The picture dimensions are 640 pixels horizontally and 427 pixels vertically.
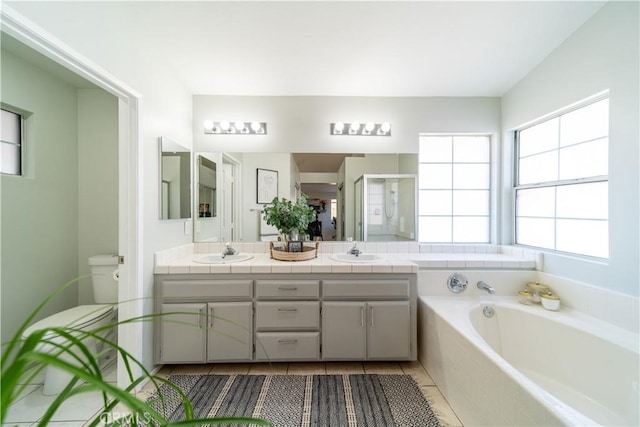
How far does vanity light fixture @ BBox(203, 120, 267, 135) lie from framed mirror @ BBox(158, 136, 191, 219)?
0.32 metres

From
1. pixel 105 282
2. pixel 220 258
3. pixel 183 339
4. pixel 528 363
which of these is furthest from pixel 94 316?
pixel 528 363

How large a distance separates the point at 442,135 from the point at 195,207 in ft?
8.43

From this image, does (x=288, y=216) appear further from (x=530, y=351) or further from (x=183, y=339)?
(x=530, y=351)

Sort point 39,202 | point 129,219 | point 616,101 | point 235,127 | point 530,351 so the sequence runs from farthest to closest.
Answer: point 235,127, point 39,202, point 530,351, point 129,219, point 616,101

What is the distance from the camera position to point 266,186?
8.27 feet

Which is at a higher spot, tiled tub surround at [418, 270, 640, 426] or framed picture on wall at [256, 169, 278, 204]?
framed picture on wall at [256, 169, 278, 204]

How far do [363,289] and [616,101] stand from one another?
198 cm

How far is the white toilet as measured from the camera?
66.1 inches

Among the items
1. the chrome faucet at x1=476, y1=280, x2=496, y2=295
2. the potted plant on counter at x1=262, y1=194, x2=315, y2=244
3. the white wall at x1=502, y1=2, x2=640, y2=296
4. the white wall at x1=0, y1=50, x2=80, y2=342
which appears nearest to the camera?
the white wall at x1=502, y1=2, x2=640, y2=296

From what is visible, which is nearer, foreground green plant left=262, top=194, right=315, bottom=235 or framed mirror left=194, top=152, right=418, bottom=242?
foreground green plant left=262, top=194, right=315, bottom=235

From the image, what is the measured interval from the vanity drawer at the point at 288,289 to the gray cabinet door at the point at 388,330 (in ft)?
1.43

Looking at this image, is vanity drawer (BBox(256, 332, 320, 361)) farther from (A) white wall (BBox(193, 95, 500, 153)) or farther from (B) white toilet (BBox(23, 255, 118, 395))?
(A) white wall (BBox(193, 95, 500, 153))

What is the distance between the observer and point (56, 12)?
1247 millimetres

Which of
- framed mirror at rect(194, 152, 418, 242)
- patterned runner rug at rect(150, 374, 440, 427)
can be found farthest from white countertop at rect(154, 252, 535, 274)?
patterned runner rug at rect(150, 374, 440, 427)
